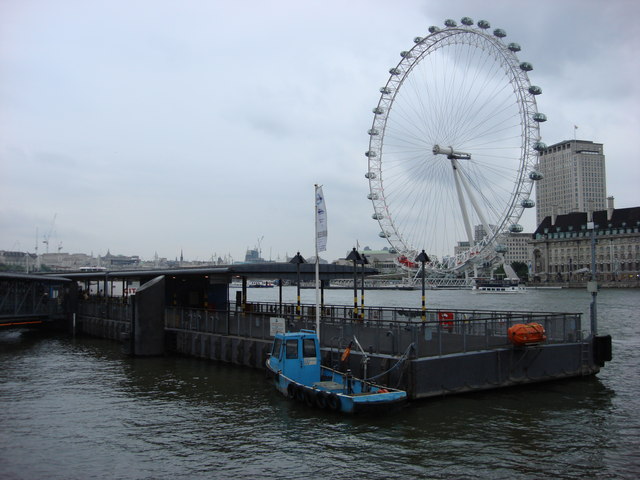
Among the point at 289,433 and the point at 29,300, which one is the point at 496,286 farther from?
the point at 289,433

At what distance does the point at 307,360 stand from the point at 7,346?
33.7 m

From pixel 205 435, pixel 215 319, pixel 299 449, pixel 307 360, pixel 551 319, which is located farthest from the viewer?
pixel 215 319

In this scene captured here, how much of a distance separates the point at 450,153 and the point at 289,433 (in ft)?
293

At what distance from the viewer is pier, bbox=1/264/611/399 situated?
2634 centimetres

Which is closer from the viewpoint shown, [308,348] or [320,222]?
[308,348]

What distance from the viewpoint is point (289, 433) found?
22359 mm

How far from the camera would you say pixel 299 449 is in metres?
20.5

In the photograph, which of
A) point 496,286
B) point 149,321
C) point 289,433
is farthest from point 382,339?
point 496,286

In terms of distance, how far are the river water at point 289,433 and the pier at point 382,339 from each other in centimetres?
94

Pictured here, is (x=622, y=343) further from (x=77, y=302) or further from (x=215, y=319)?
(x=77, y=302)

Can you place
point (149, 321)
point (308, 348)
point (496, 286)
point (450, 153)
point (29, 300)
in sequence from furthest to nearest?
point (496, 286) → point (450, 153) → point (29, 300) → point (149, 321) → point (308, 348)

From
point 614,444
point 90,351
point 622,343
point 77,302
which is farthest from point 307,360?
point 77,302

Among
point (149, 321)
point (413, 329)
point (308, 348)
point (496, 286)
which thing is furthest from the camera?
point (496, 286)

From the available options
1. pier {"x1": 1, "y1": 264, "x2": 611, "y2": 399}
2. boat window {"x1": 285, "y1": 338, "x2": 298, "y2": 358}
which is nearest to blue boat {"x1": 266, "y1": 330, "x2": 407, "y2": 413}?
boat window {"x1": 285, "y1": 338, "x2": 298, "y2": 358}
